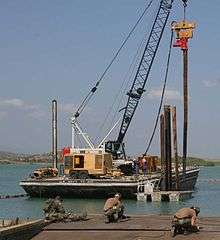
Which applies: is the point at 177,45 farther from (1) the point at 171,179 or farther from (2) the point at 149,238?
(2) the point at 149,238

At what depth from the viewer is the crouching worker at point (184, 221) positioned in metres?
19.8

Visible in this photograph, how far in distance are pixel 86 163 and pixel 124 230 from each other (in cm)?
3760

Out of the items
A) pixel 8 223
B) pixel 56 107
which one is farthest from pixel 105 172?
pixel 8 223

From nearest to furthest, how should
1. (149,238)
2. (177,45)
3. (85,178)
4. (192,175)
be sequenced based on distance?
(149,238) < (85,178) < (177,45) < (192,175)

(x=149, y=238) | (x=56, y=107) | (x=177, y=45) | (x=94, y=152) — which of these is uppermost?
(x=177, y=45)

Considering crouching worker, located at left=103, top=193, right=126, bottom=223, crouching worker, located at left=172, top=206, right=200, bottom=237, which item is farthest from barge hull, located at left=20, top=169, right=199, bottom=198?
Result: crouching worker, located at left=172, top=206, right=200, bottom=237

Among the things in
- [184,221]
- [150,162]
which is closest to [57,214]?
[184,221]

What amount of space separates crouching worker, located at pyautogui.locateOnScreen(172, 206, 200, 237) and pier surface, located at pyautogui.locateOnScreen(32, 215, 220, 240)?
27 cm

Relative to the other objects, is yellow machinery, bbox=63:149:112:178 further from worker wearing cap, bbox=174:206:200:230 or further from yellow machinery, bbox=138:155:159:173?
worker wearing cap, bbox=174:206:200:230

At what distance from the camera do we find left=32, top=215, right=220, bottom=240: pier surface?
65.4ft

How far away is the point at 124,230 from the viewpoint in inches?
→ 831

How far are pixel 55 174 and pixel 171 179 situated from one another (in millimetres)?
13587

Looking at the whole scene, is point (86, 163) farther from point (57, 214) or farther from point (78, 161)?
point (57, 214)

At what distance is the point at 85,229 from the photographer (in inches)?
847
